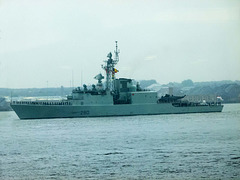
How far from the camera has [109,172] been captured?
56.1 ft

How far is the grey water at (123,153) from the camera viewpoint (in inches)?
669

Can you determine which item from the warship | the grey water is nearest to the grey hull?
the warship

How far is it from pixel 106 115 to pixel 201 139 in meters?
20.1

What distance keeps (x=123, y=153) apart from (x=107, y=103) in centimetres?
2353

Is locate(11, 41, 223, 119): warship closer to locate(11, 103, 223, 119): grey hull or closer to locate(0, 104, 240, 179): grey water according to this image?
locate(11, 103, 223, 119): grey hull

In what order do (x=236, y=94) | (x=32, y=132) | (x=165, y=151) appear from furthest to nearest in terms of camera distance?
(x=236, y=94) → (x=32, y=132) → (x=165, y=151)

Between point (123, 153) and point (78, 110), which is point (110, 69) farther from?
point (123, 153)

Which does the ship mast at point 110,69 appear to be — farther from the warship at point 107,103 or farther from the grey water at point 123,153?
A: the grey water at point 123,153

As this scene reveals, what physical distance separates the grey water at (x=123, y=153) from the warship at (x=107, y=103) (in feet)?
37.7

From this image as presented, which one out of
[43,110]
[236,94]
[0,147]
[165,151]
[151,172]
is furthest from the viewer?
[236,94]

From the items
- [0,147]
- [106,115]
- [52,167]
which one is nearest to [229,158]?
[52,167]

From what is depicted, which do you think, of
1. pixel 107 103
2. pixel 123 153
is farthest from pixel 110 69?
pixel 123 153

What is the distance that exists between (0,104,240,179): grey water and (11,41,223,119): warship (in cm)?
1149

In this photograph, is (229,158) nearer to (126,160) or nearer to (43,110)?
(126,160)
